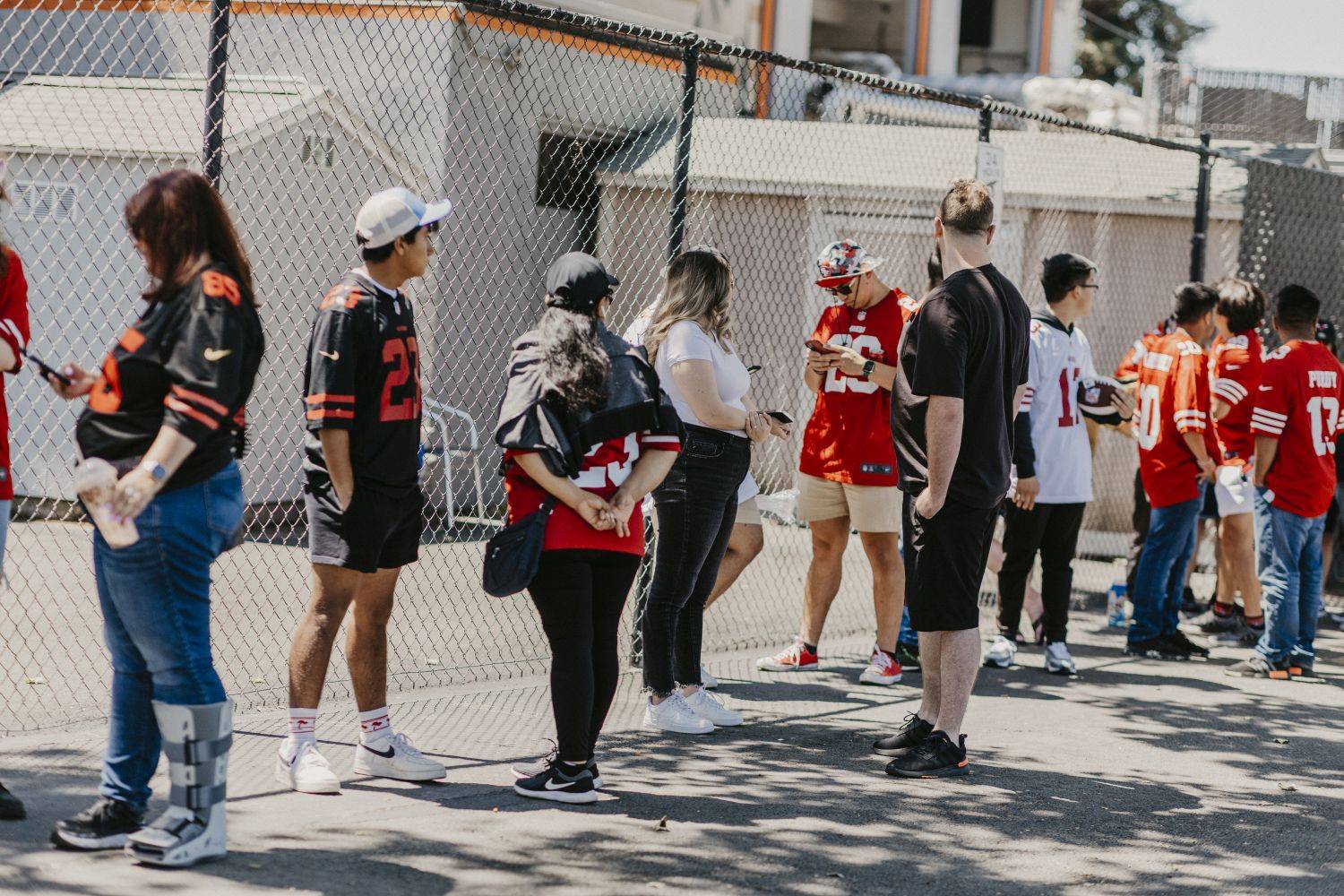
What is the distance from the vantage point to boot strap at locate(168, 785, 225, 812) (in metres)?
4.12

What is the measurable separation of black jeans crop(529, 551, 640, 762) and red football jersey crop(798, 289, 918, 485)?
234 centimetres

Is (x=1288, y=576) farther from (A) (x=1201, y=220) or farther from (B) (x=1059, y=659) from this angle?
(A) (x=1201, y=220)

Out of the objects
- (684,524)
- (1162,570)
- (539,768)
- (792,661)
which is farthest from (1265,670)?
(539,768)

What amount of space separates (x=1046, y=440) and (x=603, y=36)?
2.92m

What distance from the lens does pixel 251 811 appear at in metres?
4.77

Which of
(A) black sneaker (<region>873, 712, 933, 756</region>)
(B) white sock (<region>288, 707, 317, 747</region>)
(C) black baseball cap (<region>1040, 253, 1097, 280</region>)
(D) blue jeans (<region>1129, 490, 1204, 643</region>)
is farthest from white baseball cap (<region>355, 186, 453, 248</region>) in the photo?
(D) blue jeans (<region>1129, 490, 1204, 643</region>)

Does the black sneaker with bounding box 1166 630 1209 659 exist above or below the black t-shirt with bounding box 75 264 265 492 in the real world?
below

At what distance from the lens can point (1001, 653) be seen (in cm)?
789

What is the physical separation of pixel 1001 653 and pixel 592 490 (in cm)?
364

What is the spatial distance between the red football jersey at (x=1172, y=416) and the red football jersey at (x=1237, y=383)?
247mm

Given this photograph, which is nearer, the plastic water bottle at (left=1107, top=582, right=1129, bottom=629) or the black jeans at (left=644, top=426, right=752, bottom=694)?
the black jeans at (left=644, top=426, right=752, bottom=694)

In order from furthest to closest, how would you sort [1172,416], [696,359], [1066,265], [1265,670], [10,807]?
[1172,416] → [1265,670] → [1066,265] → [696,359] → [10,807]

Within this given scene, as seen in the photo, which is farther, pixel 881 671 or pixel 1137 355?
pixel 1137 355

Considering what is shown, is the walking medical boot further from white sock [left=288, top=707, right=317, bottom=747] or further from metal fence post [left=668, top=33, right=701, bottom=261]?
metal fence post [left=668, top=33, right=701, bottom=261]
